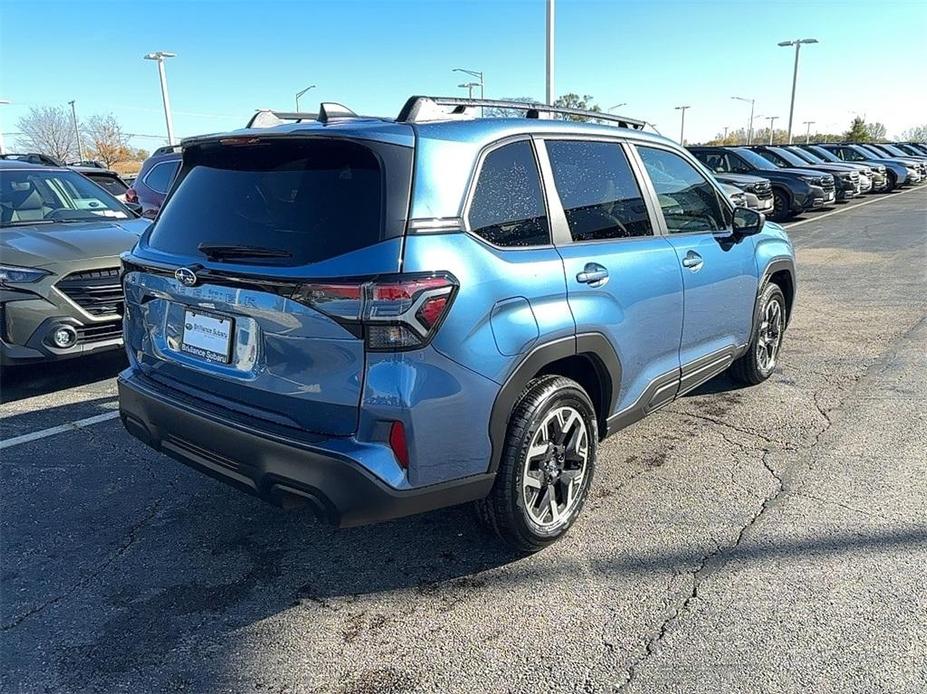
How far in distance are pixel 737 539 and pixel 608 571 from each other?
669 millimetres

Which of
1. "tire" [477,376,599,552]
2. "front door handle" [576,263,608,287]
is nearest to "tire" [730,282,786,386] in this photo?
"front door handle" [576,263,608,287]

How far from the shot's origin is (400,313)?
2.33m

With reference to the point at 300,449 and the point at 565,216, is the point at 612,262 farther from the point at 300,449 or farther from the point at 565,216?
the point at 300,449

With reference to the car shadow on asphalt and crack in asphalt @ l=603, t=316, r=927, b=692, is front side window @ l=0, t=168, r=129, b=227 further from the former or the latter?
crack in asphalt @ l=603, t=316, r=927, b=692

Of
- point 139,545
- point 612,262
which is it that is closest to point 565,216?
point 612,262

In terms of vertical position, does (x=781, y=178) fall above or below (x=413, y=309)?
below

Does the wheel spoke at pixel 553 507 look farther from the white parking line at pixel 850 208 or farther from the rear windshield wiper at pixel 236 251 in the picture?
the white parking line at pixel 850 208

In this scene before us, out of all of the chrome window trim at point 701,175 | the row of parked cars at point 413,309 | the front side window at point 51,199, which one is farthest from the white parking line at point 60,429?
the chrome window trim at point 701,175

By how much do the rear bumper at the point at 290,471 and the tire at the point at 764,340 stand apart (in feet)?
9.70

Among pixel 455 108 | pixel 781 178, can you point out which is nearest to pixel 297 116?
pixel 455 108

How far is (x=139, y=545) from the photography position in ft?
10.4

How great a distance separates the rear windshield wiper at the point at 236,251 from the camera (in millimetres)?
2545

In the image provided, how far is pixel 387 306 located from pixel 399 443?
0.48m

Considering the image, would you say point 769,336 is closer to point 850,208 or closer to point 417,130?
point 417,130
